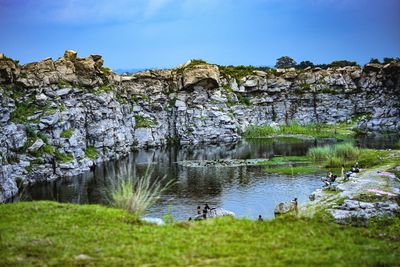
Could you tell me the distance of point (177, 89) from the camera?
10456 centimetres

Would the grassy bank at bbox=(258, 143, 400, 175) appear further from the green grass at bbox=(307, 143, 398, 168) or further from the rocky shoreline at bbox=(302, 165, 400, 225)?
the rocky shoreline at bbox=(302, 165, 400, 225)

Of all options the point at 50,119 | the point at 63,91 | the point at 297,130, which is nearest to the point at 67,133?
the point at 50,119

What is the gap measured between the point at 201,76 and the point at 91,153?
39.7 m

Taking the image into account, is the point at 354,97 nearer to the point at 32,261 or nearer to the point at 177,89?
the point at 177,89

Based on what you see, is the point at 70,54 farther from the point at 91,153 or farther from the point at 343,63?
the point at 343,63

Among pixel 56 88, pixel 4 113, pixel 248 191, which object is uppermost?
pixel 56 88

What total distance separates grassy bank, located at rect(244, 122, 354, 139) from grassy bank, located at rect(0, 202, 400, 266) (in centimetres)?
8720

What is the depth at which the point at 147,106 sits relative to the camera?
330 ft

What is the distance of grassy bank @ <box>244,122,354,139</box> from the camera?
332 feet

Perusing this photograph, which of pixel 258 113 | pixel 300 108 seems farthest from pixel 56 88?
pixel 300 108

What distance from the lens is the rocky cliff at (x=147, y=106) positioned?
5900 cm

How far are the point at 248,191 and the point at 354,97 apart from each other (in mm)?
80034

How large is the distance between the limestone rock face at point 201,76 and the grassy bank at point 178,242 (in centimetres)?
8668

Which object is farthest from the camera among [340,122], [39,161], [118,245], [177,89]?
[340,122]
